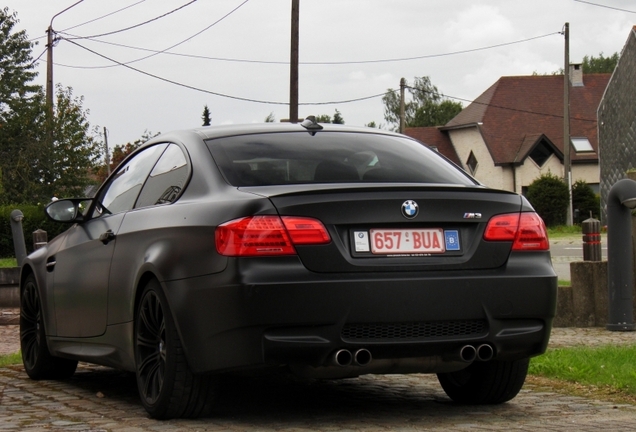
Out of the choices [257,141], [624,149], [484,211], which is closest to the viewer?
[484,211]

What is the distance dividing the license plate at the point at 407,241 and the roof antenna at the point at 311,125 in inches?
46.3

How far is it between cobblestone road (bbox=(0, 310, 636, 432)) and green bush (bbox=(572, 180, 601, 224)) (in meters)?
48.7

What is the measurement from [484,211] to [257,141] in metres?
1.33

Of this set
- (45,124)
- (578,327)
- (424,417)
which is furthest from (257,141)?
(45,124)

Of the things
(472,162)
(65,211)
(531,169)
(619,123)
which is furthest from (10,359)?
(472,162)

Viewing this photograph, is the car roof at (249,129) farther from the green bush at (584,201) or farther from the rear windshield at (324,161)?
the green bush at (584,201)

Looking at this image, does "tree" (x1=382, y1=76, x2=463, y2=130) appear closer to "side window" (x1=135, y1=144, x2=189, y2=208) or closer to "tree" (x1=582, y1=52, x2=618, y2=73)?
"tree" (x1=582, y1=52, x2=618, y2=73)

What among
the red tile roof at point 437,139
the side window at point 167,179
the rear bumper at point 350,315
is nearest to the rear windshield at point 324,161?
the side window at point 167,179

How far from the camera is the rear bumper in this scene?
17.8 ft

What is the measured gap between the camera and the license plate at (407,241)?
5.61 meters

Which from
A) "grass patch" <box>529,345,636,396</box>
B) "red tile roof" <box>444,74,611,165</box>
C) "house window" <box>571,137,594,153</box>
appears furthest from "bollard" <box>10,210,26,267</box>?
"house window" <box>571,137,594,153</box>

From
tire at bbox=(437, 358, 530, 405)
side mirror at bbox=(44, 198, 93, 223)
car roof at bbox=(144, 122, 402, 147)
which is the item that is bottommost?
tire at bbox=(437, 358, 530, 405)

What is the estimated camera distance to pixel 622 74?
50.2 m

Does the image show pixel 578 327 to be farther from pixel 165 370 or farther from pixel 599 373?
pixel 165 370
